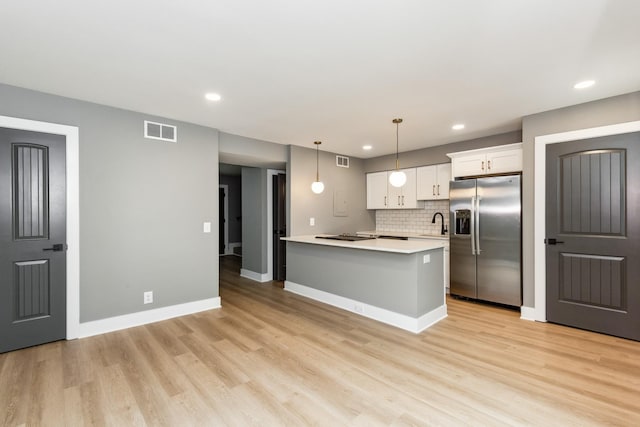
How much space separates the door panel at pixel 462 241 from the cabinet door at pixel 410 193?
1059mm

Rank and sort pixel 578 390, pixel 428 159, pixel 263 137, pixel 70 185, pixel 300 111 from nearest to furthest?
pixel 578 390 → pixel 70 185 → pixel 300 111 → pixel 263 137 → pixel 428 159

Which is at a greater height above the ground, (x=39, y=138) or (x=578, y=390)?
(x=39, y=138)

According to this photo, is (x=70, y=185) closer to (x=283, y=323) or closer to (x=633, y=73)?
(x=283, y=323)

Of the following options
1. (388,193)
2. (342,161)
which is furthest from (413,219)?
(342,161)

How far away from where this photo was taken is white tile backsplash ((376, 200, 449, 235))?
5473mm

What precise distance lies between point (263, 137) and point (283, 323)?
281 centimetres

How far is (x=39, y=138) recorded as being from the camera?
2885mm

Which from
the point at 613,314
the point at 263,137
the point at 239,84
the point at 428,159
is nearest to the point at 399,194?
the point at 428,159

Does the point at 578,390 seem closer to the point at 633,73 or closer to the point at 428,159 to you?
the point at 633,73

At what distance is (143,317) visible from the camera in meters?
3.49

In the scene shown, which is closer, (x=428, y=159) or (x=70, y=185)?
(x=70, y=185)

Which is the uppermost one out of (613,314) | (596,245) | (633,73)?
(633,73)

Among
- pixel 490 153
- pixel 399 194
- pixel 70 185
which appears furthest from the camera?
pixel 399 194

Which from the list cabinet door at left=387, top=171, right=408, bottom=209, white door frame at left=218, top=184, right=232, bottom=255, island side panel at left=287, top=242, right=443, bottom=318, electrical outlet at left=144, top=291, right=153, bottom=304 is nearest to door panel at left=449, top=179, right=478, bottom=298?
island side panel at left=287, top=242, right=443, bottom=318
